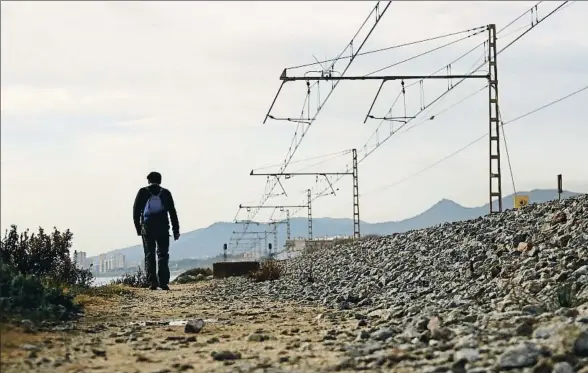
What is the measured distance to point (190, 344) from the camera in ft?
21.5

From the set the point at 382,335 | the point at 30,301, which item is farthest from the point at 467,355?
the point at 30,301

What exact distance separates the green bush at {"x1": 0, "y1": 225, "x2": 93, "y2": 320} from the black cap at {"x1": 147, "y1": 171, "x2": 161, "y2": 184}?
2149mm

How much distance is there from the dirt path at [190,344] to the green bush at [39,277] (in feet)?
1.39

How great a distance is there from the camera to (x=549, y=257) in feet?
→ 29.8

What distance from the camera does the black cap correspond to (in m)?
13.9

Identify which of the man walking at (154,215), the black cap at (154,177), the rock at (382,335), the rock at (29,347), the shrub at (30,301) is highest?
the black cap at (154,177)

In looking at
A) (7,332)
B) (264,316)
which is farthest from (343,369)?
(264,316)

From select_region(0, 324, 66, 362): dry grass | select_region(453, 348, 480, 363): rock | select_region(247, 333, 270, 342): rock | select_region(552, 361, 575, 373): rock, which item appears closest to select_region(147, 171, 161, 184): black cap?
select_region(0, 324, 66, 362): dry grass

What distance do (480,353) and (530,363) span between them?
0.37m

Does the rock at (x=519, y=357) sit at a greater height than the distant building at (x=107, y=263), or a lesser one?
lesser

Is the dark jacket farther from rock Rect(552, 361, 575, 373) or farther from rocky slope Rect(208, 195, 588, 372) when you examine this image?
rock Rect(552, 361, 575, 373)

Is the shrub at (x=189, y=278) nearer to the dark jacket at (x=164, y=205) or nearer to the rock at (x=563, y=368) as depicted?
the dark jacket at (x=164, y=205)

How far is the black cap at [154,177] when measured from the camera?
1392 centimetres

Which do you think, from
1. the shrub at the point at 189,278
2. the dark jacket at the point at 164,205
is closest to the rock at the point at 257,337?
the dark jacket at the point at 164,205
